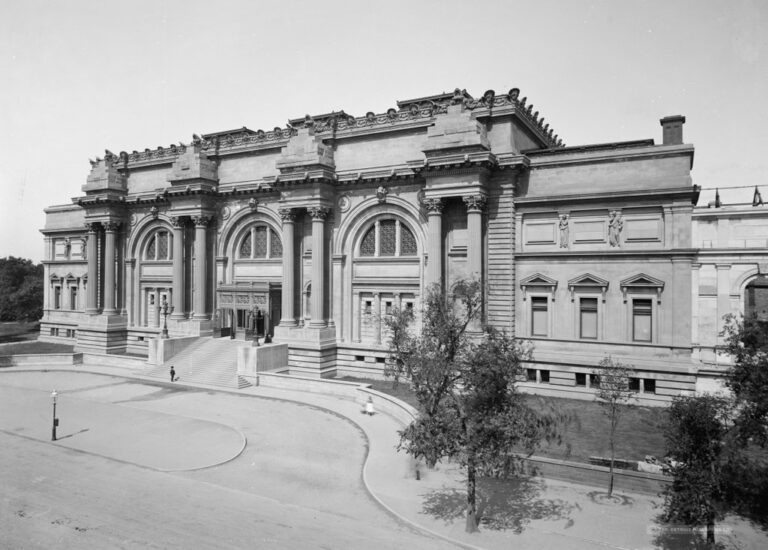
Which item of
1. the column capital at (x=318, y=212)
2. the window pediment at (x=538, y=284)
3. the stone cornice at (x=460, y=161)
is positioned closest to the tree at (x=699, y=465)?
the window pediment at (x=538, y=284)

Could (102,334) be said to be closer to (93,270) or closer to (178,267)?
(93,270)

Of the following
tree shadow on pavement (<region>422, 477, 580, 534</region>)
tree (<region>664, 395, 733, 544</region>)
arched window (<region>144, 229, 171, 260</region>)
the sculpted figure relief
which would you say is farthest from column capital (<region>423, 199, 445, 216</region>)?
arched window (<region>144, 229, 171, 260</region>)

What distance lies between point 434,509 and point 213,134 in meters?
39.0

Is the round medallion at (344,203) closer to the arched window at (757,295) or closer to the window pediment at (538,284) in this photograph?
the window pediment at (538,284)

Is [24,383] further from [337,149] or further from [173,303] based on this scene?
[337,149]

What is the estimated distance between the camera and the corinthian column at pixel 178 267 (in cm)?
4431

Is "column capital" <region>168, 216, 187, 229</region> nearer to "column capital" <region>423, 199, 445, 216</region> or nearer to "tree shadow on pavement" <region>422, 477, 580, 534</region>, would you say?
"column capital" <region>423, 199, 445, 216</region>

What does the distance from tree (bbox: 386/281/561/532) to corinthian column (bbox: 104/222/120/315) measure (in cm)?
4142

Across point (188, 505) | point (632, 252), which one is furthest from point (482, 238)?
point (188, 505)

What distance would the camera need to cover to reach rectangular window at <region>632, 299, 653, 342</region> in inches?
1131

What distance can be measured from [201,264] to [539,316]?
27.2 meters

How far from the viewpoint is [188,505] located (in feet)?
53.9

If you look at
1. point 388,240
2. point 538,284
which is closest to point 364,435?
point 538,284

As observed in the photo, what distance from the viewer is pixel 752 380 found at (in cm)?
1390
